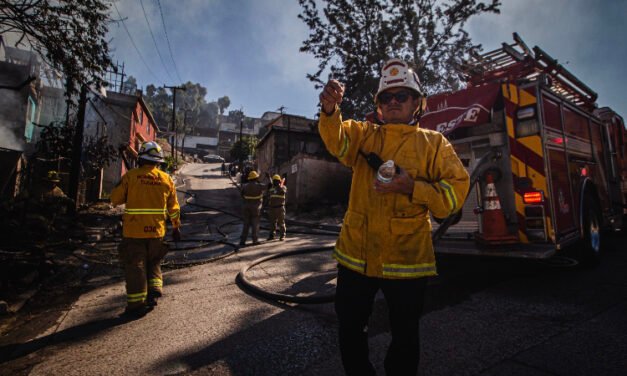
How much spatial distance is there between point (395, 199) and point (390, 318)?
0.61m

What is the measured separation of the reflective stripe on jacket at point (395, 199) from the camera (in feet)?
5.01

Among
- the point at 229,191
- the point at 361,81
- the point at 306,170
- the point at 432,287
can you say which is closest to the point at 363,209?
the point at 432,287

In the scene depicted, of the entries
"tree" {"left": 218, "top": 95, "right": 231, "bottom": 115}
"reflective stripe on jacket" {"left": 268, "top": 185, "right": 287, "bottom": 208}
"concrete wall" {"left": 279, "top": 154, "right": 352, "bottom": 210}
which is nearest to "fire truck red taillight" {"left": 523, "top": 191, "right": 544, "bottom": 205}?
"reflective stripe on jacket" {"left": 268, "top": 185, "right": 287, "bottom": 208}

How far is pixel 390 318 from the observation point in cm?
156

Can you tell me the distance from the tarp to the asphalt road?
7.41 feet

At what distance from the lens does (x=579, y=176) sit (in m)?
4.72

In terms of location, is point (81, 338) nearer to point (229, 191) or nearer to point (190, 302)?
point (190, 302)

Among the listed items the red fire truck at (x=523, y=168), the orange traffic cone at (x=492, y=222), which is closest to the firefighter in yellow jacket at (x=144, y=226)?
the red fire truck at (x=523, y=168)

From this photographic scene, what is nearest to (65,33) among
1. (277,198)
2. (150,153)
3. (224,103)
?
(150,153)

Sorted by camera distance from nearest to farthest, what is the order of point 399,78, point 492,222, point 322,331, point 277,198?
point 399,78 → point 322,331 → point 492,222 → point 277,198

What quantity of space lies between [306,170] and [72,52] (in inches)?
594

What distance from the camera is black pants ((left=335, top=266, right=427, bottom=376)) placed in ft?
4.88

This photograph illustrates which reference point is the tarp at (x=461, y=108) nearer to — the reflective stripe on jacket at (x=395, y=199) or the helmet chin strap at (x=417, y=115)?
the helmet chin strap at (x=417, y=115)

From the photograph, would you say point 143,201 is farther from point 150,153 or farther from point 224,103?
point 224,103
